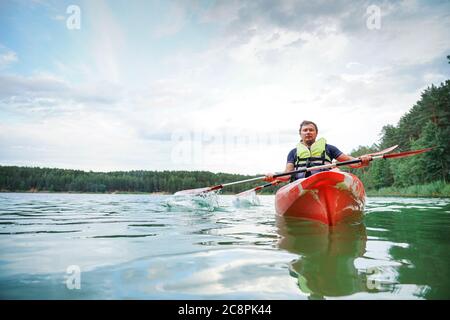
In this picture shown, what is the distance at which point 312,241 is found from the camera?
3.84 meters

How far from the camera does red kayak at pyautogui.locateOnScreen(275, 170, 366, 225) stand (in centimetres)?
495

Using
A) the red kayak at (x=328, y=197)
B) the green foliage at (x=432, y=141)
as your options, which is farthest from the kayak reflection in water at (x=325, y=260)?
the green foliage at (x=432, y=141)

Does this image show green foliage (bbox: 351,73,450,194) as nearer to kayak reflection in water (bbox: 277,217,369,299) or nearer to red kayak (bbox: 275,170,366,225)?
red kayak (bbox: 275,170,366,225)

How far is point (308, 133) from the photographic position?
722 cm

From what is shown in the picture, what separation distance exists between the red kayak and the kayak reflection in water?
466 mm

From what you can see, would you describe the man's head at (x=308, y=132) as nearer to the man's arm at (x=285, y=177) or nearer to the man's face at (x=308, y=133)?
the man's face at (x=308, y=133)

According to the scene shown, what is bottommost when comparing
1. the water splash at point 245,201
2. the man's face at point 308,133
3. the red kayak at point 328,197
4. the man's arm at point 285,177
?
the water splash at point 245,201

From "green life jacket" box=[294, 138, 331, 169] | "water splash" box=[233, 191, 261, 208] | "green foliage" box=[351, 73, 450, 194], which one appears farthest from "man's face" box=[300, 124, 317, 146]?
"green foliage" box=[351, 73, 450, 194]

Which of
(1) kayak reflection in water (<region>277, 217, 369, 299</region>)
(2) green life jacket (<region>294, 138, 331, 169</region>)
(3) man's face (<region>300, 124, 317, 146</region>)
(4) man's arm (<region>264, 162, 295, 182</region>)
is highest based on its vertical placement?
(3) man's face (<region>300, 124, 317, 146</region>)

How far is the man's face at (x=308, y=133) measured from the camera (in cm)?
723

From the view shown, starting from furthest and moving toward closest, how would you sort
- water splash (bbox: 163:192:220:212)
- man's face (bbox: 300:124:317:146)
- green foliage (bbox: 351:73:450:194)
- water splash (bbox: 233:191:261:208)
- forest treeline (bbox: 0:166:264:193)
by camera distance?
forest treeline (bbox: 0:166:264:193)
green foliage (bbox: 351:73:450:194)
water splash (bbox: 233:191:261:208)
water splash (bbox: 163:192:220:212)
man's face (bbox: 300:124:317:146)

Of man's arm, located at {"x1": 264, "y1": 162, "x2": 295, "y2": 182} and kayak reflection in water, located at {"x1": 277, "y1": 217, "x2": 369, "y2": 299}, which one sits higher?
man's arm, located at {"x1": 264, "y1": 162, "x2": 295, "y2": 182}
